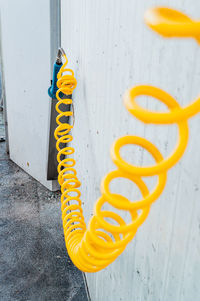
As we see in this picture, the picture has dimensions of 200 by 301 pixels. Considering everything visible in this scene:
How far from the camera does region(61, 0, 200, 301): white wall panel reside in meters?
0.62

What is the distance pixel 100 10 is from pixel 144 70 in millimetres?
489

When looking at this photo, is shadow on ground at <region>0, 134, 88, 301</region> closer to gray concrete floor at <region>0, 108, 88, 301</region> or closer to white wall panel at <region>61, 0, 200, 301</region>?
gray concrete floor at <region>0, 108, 88, 301</region>

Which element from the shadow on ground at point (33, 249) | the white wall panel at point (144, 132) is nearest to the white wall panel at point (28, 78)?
the shadow on ground at point (33, 249)

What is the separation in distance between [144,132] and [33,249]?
4.59 feet

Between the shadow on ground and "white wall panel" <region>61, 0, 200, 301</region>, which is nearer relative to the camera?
"white wall panel" <region>61, 0, 200, 301</region>

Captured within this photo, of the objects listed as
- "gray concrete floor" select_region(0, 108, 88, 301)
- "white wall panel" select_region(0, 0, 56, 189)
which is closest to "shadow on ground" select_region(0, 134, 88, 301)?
"gray concrete floor" select_region(0, 108, 88, 301)

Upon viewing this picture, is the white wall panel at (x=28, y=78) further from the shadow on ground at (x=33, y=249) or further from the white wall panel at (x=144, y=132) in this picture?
the white wall panel at (x=144, y=132)

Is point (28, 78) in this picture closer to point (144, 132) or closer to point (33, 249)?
point (33, 249)

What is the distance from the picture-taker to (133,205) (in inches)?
20.4

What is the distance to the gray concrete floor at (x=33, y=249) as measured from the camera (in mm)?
1678

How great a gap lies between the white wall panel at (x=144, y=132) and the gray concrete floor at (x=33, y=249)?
298 millimetres

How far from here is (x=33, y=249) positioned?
1.96m

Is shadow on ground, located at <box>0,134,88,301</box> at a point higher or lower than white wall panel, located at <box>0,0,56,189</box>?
lower

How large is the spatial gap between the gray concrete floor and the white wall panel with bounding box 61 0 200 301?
11.7 inches
